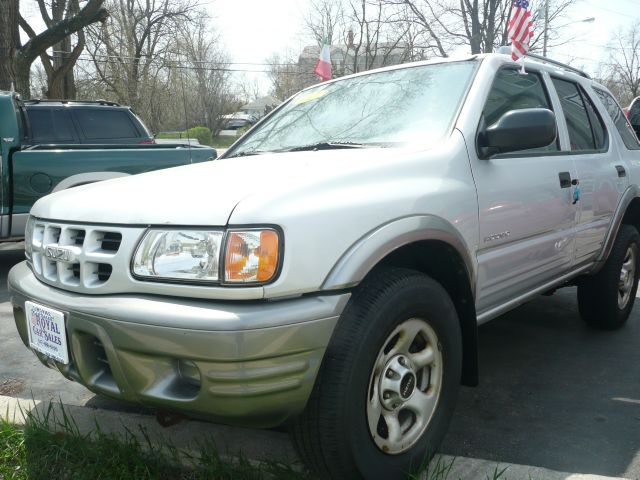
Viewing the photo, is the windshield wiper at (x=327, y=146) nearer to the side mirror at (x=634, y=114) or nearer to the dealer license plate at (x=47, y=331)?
the dealer license plate at (x=47, y=331)

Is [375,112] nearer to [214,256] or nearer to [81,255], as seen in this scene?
[214,256]

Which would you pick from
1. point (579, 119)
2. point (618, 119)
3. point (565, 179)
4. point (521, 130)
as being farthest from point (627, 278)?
point (521, 130)

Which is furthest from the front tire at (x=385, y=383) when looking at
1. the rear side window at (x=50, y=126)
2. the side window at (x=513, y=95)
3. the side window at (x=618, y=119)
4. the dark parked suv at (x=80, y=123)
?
the rear side window at (x=50, y=126)

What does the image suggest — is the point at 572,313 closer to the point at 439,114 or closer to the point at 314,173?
the point at 439,114

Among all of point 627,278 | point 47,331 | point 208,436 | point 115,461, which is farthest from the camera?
point 627,278

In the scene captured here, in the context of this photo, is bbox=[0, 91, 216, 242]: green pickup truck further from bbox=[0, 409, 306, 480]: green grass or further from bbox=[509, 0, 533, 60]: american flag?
bbox=[509, 0, 533, 60]: american flag

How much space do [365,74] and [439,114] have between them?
33.6 inches

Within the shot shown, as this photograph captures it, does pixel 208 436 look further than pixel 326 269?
Yes

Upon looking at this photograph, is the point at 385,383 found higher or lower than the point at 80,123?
lower

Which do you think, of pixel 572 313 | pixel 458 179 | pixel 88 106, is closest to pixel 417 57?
pixel 88 106

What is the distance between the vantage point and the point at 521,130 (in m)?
2.51

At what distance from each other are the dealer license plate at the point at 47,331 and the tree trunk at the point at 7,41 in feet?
38.6

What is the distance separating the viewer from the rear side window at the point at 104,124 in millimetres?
8578

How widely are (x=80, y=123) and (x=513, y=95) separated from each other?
7.06m
